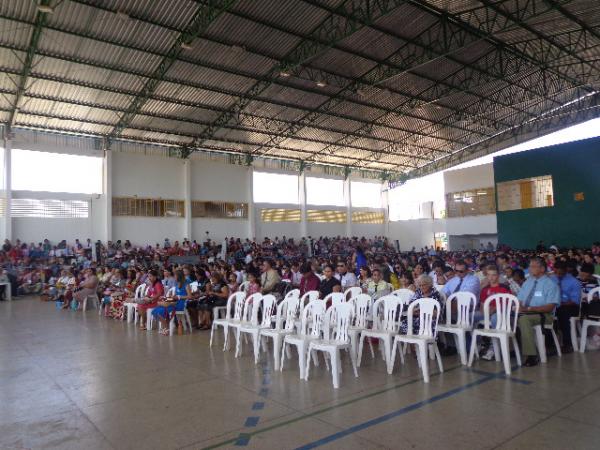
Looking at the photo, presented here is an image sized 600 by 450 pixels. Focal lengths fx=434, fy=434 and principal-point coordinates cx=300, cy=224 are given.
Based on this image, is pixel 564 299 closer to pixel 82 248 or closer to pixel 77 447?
pixel 77 447

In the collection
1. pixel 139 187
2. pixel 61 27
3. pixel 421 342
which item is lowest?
pixel 421 342

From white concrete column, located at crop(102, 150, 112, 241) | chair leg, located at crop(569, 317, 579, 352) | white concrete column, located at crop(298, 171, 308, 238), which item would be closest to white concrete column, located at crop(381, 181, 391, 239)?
white concrete column, located at crop(298, 171, 308, 238)

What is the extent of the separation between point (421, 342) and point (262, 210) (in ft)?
61.7

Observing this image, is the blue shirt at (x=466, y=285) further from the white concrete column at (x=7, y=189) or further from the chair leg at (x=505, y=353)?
the white concrete column at (x=7, y=189)


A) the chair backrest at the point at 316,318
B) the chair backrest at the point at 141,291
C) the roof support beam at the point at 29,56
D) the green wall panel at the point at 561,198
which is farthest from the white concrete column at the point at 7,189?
the green wall panel at the point at 561,198

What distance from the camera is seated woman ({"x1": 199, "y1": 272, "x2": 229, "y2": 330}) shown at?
294 inches

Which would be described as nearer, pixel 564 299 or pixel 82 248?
pixel 564 299

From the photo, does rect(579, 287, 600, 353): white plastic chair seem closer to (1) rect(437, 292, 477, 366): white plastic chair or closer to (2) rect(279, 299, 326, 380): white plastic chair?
(1) rect(437, 292, 477, 366): white plastic chair

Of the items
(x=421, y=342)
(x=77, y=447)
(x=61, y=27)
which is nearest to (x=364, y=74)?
(x=61, y=27)

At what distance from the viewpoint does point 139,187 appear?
61.7 feet

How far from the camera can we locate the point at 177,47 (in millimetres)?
12133

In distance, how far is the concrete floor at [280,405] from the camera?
9.82 feet

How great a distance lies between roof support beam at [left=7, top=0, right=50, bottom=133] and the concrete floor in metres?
8.63

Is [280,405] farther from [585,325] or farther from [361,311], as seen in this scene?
[585,325]
